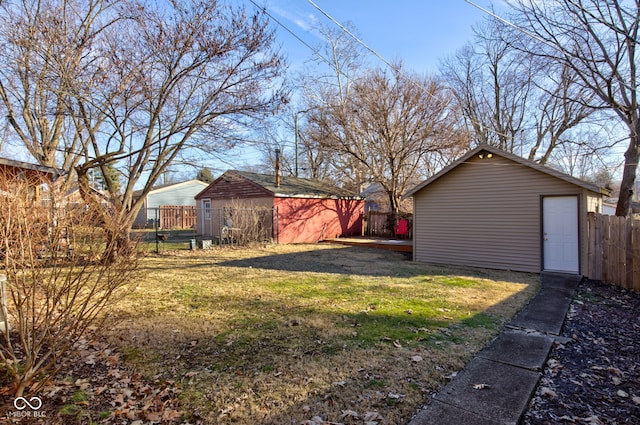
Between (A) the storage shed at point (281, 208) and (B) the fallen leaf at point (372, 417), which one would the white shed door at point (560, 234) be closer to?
(B) the fallen leaf at point (372, 417)

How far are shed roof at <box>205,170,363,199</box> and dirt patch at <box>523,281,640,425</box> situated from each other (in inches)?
518

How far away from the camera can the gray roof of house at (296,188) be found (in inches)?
680

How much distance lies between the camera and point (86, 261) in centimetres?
328

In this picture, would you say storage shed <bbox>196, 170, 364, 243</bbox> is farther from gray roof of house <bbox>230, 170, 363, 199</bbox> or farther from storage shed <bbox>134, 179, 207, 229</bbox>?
storage shed <bbox>134, 179, 207, 229</bbox>

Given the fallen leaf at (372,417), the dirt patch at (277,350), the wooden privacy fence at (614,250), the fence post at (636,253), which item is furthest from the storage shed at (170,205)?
the fallen leaf at (372,417)

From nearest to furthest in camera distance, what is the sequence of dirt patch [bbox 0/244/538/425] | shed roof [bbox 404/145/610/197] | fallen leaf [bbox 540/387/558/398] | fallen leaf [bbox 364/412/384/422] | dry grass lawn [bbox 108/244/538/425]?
1. fallen leaf [bbox 364/412/384/422]
2. dirt patch [bbox 0/244/538/425]
3. dry grass lawn [bbox 108/244/538/425]
4. fallen leaf [bbox 540/387/558/398]
5. shed roof [bbox 404/145/610/197]

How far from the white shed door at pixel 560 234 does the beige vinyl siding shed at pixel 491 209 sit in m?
0.10

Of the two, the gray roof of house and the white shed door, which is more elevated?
the gray roof of house

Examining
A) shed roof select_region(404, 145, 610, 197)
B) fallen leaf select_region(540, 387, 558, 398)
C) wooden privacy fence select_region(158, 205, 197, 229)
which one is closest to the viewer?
fallen leaf select_region(540, 387, 558, 398)

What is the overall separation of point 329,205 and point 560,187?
38.5ft

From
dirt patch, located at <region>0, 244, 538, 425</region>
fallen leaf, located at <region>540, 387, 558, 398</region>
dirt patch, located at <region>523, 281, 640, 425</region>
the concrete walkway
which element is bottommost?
dirt patch, located at <region>523, 281, 640, 425</region>

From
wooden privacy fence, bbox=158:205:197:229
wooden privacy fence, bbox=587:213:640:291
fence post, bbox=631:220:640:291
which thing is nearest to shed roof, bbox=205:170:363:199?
wooden privacy fence, bbox=158:205:197:229

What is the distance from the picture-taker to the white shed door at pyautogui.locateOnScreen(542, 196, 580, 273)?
9.11 meters

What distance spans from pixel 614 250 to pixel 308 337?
805cm
